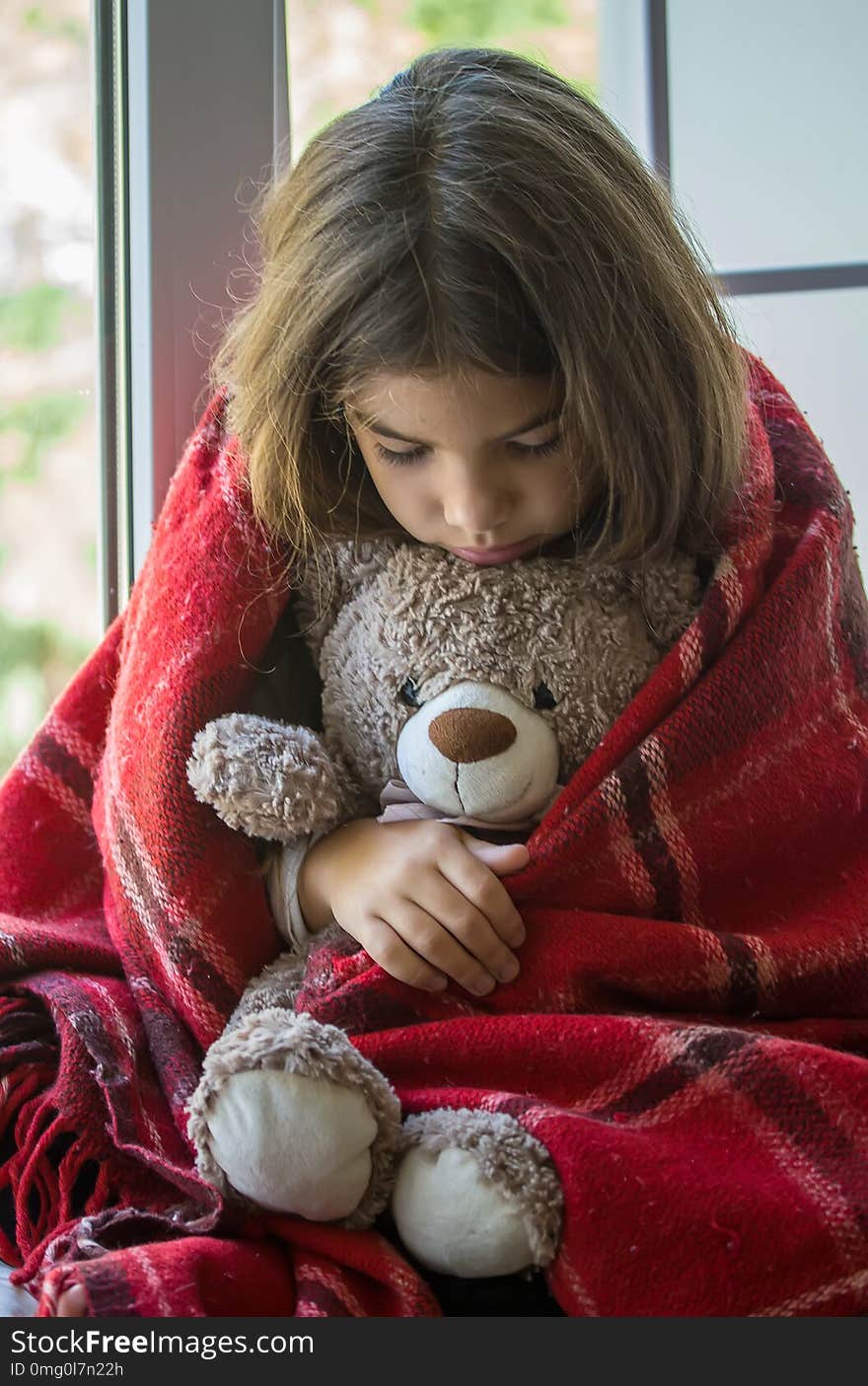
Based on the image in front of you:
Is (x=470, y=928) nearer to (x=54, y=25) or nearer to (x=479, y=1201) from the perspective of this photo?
(x=479, y=1201)

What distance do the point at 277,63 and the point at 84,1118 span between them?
842 millimetres

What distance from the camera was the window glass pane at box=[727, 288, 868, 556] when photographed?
124cm

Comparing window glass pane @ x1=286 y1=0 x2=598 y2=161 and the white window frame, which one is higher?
window glass pane @ x1=286 y1=0 x2=598 y2=161

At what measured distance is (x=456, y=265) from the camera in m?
0.71

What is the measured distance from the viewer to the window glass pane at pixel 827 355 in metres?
1.24

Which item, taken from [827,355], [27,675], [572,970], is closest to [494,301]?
[572,970]

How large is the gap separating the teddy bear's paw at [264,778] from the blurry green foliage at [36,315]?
40 cm

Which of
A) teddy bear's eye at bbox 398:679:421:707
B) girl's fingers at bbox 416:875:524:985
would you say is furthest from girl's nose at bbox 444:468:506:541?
girl's fingers at bbox 416:875:524:985

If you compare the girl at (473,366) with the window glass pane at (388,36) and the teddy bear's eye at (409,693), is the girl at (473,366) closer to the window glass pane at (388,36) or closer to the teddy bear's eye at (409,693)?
the teddy bear's eye at (409,693)

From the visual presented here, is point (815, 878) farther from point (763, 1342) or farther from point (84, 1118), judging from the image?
point (84, 1118)

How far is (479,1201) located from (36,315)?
29.3 inches

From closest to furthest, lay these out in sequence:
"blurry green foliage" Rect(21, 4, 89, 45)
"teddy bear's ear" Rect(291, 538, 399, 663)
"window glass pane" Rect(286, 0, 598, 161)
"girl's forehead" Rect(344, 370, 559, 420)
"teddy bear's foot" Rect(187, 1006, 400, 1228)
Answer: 1. "teddy bear's foot" Rect(187, 1006, 400, 1228)
2. "girl's forehead" Rect(344, 370, 559, 420)
3. "teddy bear's ear" Rect(291, 538, 399, 663)
4. "blurry green foliage" Rect(21, 4, 89, 45)
5. "window glass pane" Rect(286, 0, 598, 161)

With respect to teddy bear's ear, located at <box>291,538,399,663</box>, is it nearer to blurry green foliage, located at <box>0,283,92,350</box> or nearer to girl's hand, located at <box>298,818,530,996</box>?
girl's hand, located at <box>298,818,530,996</box>

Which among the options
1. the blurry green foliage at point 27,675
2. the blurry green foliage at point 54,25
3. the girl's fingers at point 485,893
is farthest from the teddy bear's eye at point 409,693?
the blurry green foliage at point 54,25
